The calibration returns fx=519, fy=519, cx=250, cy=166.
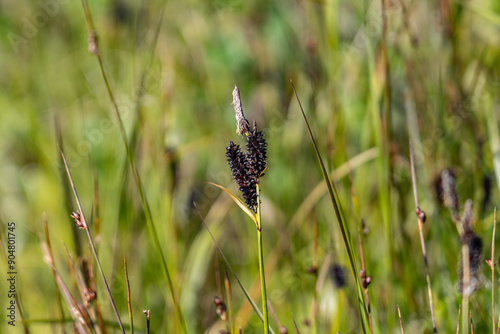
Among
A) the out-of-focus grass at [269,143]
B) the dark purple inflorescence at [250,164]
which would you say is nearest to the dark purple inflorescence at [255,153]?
the dark purple inflorescence at [250,164]

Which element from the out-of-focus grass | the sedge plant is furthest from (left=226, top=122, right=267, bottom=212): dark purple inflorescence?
the out-of-focus grass

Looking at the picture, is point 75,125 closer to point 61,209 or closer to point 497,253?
point 61,209

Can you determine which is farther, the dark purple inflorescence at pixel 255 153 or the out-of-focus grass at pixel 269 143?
the out-of-focus grass at pixel 269 143

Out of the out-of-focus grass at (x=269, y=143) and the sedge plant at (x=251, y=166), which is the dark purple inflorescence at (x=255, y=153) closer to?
the sedge plant at (x=251, y=166)

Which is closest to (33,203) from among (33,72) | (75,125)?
(75,125)

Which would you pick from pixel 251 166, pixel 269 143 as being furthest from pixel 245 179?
pixel 269 143
